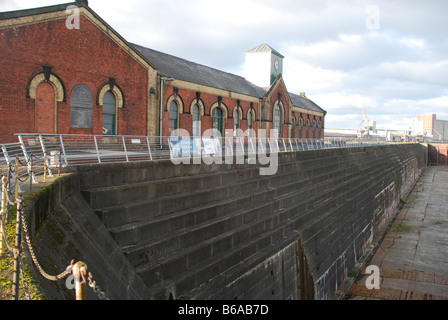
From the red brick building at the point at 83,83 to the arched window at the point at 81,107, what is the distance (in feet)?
0.16

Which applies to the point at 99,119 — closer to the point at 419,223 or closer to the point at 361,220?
the point at 361,220

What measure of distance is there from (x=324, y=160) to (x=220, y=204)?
10.1m

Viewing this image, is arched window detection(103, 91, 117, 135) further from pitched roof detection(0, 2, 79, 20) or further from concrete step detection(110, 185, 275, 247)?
concrete step detection(110, 185, 275, 247)

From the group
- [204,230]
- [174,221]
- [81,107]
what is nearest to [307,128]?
[81,107]

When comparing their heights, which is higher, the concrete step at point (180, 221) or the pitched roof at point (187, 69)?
the pitched roof at point (187, 69)

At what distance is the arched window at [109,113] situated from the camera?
19.0m

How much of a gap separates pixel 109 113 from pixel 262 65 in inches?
968

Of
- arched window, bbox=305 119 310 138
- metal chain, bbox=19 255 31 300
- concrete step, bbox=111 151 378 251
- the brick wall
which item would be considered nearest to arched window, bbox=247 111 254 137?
the brick wall

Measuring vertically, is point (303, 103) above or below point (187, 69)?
below

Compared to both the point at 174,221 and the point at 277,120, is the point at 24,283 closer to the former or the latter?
the point at 174,221

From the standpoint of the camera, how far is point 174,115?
80.8 ft

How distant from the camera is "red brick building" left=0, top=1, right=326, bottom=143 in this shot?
1523cm

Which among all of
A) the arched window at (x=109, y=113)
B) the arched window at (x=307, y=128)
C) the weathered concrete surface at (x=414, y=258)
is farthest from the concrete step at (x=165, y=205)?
the arched window at (x=307, y=128)

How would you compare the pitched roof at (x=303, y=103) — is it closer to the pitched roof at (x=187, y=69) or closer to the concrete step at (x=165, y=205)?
the pitched roof at (x=187, y=69)
